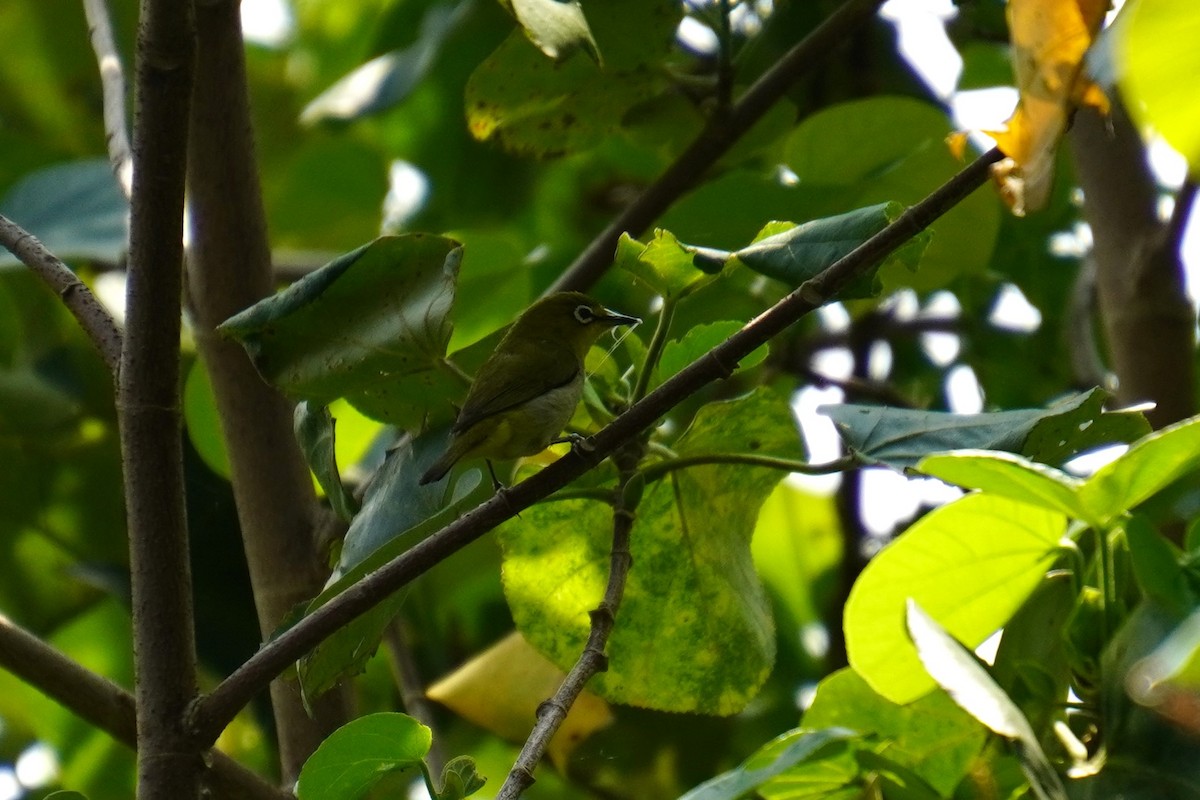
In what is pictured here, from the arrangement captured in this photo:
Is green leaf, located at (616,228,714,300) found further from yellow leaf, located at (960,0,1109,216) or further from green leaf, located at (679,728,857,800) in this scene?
green leaf, located at (679,728,857,800)

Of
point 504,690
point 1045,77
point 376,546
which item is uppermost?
point 1045,77

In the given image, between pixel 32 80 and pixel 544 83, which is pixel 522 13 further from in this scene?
pixel 32 80

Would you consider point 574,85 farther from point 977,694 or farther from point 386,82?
point 977,694

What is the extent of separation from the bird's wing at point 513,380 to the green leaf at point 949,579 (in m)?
0.71

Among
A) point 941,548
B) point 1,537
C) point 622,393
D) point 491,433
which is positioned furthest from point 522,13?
point 1,537

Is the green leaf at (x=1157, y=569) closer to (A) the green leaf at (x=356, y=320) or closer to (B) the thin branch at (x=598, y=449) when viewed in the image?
(B) the thin branch at (x=598, y=449)

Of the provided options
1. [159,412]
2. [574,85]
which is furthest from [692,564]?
[574,85]

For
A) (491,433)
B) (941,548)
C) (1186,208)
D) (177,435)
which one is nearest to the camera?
(941,548)

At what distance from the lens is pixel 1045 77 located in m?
0.97

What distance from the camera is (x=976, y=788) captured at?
3.46 ft

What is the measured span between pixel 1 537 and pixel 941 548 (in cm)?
225

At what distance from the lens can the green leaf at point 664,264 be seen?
1.29 m

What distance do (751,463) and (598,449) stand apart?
223 millimetres

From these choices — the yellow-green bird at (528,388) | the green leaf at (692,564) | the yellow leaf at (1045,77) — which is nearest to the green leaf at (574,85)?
the yellow-green bird at (528,388)
